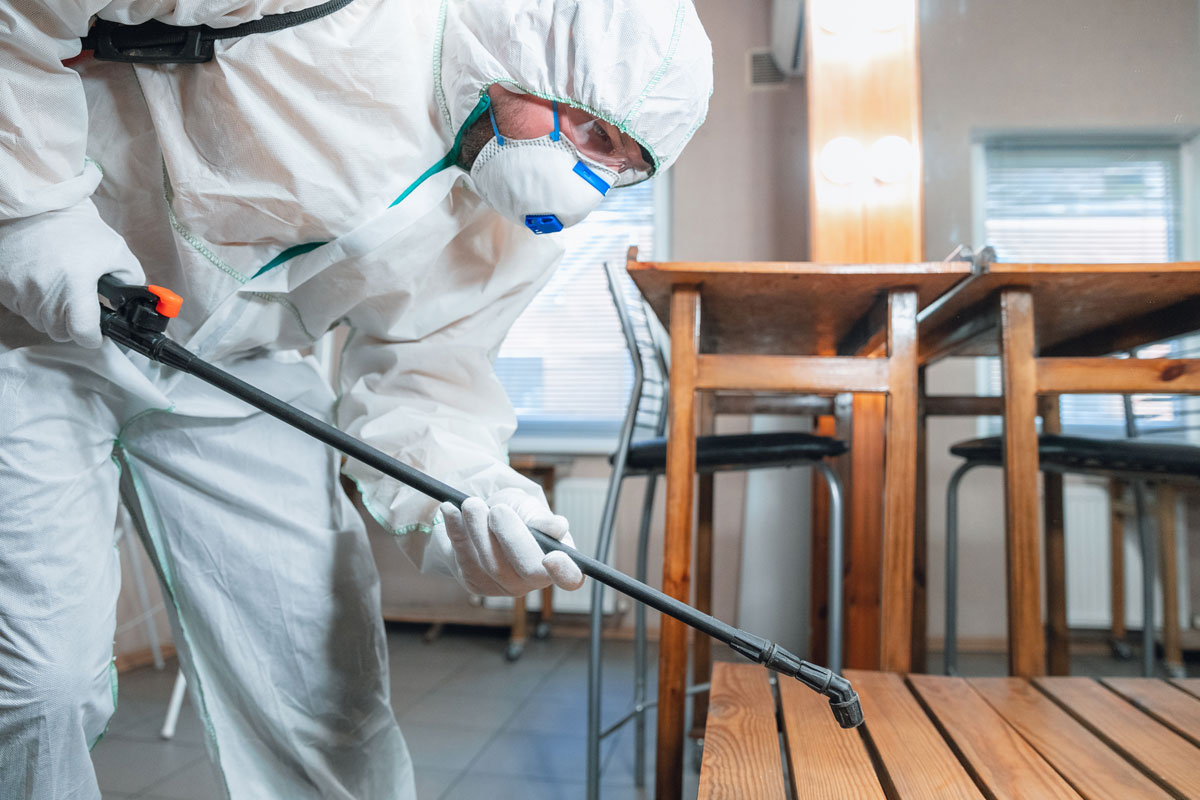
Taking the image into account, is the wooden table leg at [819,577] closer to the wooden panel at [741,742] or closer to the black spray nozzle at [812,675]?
the wooden panel at [741,742]

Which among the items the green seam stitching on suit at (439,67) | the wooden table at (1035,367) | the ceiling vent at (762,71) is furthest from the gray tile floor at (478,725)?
the ceiling vent at (762,71)

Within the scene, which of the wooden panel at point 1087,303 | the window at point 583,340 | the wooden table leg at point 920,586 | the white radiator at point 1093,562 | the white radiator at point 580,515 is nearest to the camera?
the wooden panel at point 1087,303

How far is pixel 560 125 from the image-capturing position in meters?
0.81

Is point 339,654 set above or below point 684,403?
below

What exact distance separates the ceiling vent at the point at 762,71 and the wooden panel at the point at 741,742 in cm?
227

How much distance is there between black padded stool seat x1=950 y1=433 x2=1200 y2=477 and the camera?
140cm

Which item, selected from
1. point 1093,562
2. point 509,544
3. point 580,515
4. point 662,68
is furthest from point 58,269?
point 1093,562

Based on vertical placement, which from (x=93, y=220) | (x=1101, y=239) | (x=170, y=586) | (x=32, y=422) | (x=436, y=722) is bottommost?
(x=436, y=722)

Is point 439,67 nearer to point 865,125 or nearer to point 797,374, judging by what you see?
point 797,374

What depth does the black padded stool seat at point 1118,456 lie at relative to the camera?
1400 mm

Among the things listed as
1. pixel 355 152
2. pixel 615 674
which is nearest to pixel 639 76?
pixel 355 152

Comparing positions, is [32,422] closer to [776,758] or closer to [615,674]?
[776,758]

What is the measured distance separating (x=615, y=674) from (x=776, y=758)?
1.56 m

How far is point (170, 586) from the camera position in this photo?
0.92m
